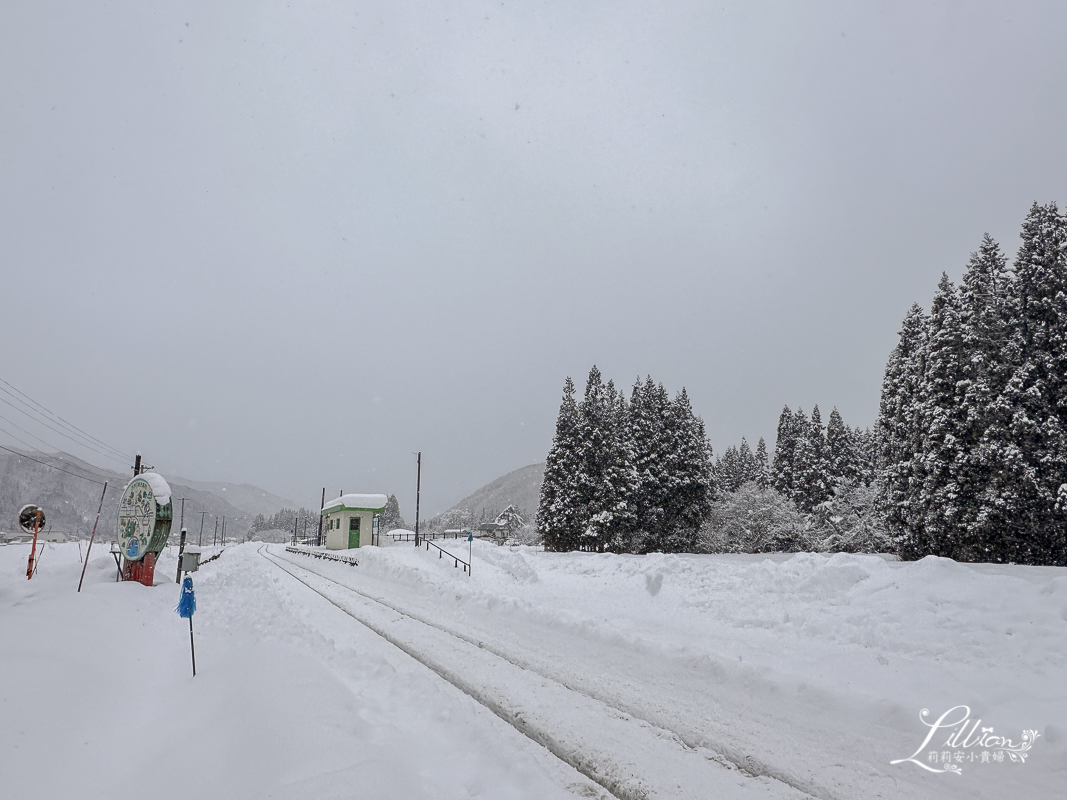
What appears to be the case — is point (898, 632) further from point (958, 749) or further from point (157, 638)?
point (157, 638)

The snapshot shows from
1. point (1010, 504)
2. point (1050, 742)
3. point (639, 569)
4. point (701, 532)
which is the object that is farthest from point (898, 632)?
point (701, 532)

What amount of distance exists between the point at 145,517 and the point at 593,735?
56.2 ft

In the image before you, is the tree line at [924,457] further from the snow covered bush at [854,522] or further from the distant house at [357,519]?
the distant house at [357,519]

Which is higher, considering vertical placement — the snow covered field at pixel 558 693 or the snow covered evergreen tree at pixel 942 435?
the snow covered evergreen tree at pixel 942 435

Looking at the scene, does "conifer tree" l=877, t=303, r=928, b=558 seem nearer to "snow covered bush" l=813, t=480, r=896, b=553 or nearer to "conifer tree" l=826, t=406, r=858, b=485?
"snow covered bush" l=813, t=480, r=896, b=553

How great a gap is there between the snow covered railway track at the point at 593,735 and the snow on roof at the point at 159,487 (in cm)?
1155

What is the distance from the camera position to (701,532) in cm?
4156

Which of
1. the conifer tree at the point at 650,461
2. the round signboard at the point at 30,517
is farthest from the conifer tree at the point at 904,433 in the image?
the round signboard at the point at 30,517

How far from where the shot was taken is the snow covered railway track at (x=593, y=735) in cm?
495

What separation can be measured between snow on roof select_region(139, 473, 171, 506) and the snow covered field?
3.75m

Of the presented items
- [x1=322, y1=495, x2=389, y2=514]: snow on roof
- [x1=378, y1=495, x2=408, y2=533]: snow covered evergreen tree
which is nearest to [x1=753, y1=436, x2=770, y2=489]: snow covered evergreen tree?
[x1=322, y1=495, x2=389, y2=514]: snow on roof

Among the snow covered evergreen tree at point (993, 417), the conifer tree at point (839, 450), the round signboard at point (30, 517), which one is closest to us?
the round signboard at point (30, 517)

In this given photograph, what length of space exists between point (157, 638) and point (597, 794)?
955 centimetres

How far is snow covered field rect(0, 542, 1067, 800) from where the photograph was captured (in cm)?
491
